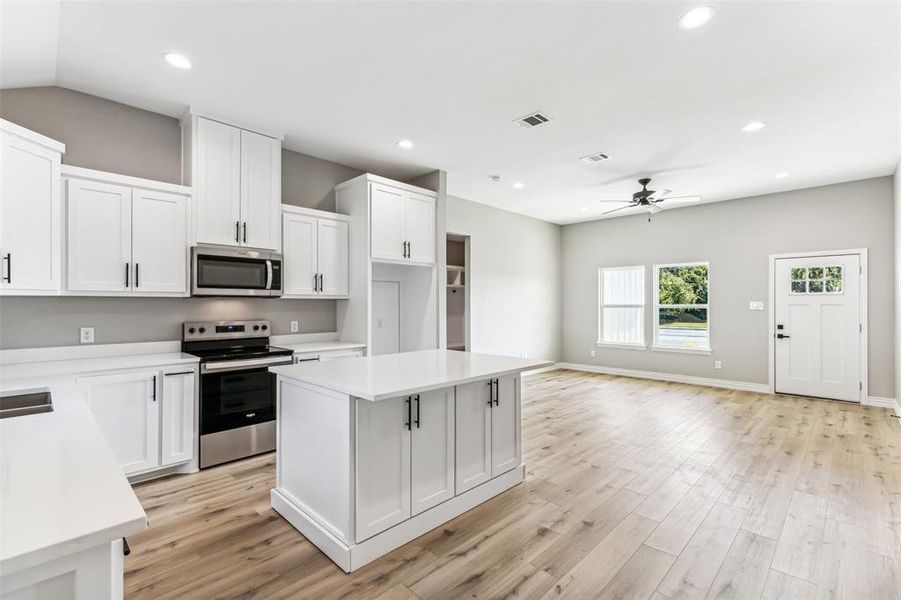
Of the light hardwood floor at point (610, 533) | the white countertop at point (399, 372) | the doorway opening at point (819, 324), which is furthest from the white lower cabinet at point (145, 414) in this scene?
the doorway opening at point (819, 324)

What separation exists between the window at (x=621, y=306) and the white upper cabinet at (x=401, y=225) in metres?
4.26

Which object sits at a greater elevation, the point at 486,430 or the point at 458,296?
the point at 458,296

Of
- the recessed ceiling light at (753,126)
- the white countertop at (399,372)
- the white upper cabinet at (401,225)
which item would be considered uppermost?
the recessed ceiling light at (753,126)

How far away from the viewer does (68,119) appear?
3125 mm

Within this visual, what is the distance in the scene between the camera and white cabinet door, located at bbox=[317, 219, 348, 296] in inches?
171

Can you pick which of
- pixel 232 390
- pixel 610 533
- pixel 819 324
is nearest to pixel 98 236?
pixel 232 390

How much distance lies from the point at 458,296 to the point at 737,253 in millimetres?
4229

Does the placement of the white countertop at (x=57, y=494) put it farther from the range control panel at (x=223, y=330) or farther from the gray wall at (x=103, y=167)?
the range control panel at (x=223, y=330)

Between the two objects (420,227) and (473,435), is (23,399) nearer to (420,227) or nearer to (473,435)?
(473,435)

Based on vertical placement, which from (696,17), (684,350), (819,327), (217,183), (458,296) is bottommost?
(684,350)

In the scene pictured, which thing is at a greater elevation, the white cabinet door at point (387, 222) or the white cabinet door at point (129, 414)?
the white cabinet door at point (387, 222)

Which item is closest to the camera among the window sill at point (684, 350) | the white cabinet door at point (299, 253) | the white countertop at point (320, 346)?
the white countertop at point (320, 346)

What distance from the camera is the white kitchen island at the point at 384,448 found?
7.03ft

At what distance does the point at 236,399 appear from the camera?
3.47m
